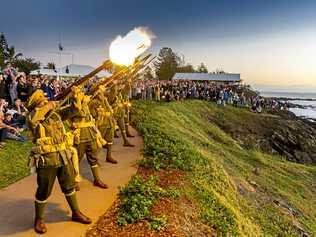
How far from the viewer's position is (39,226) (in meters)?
8.63

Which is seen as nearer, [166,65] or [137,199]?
[137,199]

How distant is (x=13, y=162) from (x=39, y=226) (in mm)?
6223

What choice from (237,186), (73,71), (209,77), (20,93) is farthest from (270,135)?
(209,77)

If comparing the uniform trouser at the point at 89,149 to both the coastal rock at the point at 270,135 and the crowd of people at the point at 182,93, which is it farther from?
the coastal rock at the point at 270,135

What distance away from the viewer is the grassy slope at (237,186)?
38.4ft

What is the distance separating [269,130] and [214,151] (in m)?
24.6

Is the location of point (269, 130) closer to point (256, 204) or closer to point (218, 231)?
point (256, 204)

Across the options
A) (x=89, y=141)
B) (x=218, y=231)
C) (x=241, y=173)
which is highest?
(x=89, y=141)

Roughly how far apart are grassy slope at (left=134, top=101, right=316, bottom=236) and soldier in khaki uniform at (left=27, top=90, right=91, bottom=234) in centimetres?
351

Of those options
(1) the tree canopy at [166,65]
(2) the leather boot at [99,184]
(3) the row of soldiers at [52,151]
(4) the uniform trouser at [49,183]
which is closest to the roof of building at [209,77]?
(1) the tree canopy at [166,65]

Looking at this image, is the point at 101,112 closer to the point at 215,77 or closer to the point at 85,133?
the point at 85,133

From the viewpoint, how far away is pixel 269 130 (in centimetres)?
4628

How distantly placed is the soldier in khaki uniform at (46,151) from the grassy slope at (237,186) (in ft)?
11.5

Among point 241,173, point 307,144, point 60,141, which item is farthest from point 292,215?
point 307,144
